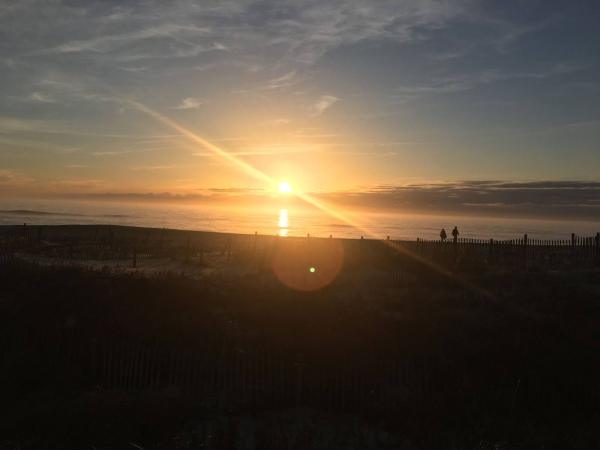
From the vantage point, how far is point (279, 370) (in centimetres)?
1159

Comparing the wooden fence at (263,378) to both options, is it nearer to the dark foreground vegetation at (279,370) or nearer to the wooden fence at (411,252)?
the dark foreground vegetation at (279,370)

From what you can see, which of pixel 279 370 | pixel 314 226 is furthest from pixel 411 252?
pixel 314 226

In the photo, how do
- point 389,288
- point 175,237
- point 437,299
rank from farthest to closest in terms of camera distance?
point 175,237 < point 389,288 < point 437,299

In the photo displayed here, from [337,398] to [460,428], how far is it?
8.26 feet

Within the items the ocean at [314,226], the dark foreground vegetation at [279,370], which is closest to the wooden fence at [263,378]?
the dark foreground vegetation at [279,370]

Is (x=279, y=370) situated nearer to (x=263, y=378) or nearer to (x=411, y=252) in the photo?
(x=263, y=378)

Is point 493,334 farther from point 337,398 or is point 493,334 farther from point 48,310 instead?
point 48,310

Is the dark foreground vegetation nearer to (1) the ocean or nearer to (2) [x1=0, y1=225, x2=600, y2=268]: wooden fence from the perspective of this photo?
(2) [x1=0, y1=225, x2=600, y2=268]: wooden fence

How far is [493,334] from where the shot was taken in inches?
564

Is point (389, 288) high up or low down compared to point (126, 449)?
up

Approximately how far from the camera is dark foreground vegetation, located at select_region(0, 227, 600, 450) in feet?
30.8

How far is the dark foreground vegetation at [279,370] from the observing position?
938cm

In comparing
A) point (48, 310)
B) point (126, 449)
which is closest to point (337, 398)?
point (126, 449)

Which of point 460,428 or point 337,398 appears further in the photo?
point 337,398
